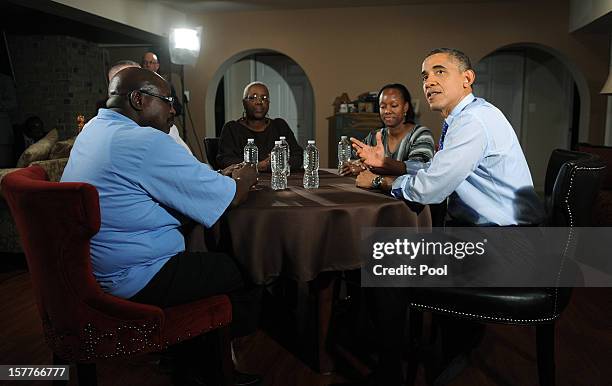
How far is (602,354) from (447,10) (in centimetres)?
511

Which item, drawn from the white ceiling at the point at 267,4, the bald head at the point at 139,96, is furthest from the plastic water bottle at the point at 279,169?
the white ceiling at the point at 267,4

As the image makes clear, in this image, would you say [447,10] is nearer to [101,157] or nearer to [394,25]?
[394,25]

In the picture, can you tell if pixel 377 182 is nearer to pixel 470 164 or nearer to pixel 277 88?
pixel 470 164

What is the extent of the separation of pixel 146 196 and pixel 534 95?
302 inches

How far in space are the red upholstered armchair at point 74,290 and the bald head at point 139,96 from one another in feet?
1.17

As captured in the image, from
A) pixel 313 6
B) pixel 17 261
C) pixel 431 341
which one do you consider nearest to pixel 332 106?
pixel 313 6

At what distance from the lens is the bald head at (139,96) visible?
162 centimetres

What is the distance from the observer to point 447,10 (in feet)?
21.0

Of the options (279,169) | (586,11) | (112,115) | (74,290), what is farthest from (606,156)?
(74,290)

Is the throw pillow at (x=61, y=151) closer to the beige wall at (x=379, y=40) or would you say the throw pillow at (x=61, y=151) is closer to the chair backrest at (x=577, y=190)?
the beige wall at (x=379, y=40)

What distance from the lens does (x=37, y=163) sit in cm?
384

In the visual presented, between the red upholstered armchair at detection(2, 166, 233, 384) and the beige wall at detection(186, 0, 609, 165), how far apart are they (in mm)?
5549
